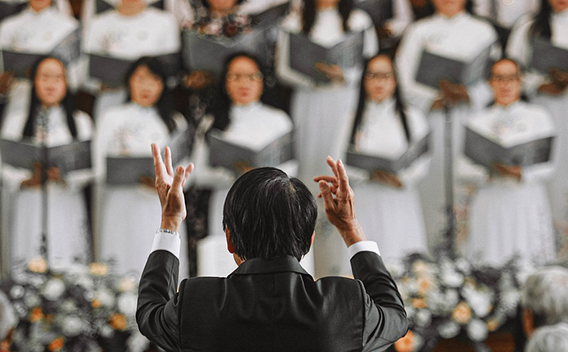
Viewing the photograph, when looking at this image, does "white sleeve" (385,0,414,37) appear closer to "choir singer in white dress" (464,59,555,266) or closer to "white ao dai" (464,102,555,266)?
"choir singer in white dress" (464,59,555,266)

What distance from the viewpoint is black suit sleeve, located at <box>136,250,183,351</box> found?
1544mm

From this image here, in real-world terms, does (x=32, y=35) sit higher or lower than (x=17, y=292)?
higher

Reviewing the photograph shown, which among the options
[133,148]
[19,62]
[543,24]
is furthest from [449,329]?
A: [19,62]

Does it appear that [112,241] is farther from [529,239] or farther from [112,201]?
[529,239]

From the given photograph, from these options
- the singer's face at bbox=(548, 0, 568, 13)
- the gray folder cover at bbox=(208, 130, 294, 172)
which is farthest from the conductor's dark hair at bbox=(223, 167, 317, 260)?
the singer's face at bbox=(548, 0, 568, 13)

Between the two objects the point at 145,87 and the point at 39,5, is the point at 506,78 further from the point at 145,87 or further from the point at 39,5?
the point at 39,5

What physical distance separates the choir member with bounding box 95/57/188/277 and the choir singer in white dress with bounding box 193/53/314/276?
246mm

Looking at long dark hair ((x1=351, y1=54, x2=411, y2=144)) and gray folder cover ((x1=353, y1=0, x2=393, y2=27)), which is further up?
gray folder cover ((x1=353, y1=0, x2=393, y2=27))

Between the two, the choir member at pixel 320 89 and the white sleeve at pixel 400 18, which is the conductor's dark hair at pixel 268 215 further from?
the white sleeve at pixel 400 18

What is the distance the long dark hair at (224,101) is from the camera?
5.52m

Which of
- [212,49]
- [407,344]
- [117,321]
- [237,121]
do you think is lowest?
[407,344]

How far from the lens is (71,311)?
419 cm

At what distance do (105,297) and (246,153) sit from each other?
1.23 meters

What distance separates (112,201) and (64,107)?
2.44 ft
